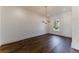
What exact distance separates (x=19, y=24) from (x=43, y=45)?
589mm

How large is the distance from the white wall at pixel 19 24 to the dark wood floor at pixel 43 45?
0.10 meters

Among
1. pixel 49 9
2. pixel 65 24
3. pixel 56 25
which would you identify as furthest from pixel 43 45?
pixel 49 9

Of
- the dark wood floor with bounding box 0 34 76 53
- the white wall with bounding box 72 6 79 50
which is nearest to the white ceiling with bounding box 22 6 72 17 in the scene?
the white wall with bounding box 72 6 79 50

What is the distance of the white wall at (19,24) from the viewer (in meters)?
1.83

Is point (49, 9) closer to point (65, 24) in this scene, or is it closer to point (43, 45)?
point (65, 24)

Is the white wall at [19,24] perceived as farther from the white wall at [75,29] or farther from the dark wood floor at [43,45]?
the white wall at [75,29]

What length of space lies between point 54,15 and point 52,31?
0.30 meters

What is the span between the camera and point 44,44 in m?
1.92

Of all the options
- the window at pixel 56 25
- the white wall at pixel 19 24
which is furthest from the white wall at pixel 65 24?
the white wall at pixel 19 24

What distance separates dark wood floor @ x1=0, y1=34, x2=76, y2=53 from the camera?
73.7 inches

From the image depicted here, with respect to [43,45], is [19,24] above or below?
above

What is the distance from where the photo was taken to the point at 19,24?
1896 mm
